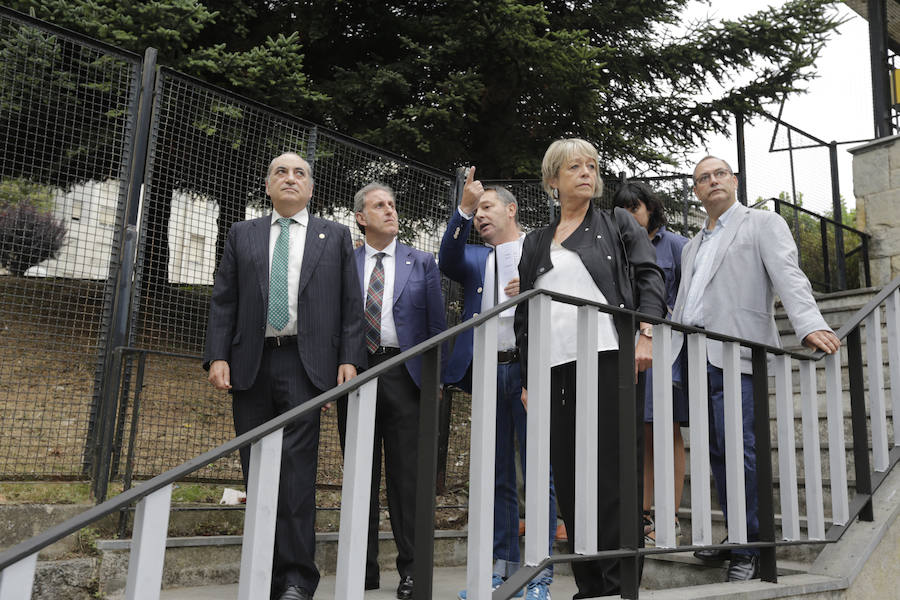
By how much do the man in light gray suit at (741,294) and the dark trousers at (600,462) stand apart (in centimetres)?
70

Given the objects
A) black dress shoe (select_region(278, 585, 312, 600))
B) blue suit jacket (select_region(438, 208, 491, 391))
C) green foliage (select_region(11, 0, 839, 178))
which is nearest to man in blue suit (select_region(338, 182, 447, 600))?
blue suit jacket (select_region(438, 208, 491, 391))

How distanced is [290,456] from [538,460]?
3.44 ft

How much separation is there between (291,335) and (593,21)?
24.2ft

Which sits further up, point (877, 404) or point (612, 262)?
point (612, 262)

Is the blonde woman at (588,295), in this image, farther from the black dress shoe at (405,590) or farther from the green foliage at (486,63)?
the green foliage at (486,63)

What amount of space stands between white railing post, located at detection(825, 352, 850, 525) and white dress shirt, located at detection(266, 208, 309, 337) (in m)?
2.02

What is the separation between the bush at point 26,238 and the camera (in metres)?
3.64

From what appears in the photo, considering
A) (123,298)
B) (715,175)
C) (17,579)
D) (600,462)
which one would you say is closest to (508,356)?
(600,462)

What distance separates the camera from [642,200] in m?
4.01

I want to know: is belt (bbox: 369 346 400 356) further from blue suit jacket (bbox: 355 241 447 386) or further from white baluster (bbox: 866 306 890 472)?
white baluster (bbox: 866 306 890 472)

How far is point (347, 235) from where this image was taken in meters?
3.15

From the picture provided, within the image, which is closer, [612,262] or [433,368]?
[433,368]

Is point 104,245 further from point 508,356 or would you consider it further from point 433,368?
point 433,368

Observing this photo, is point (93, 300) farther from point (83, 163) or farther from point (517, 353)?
point (517, 353)
